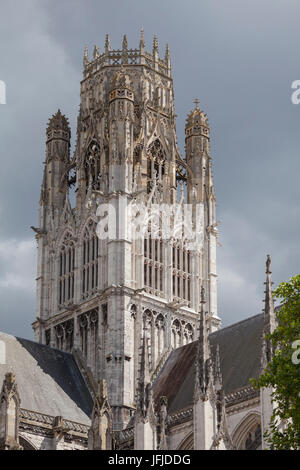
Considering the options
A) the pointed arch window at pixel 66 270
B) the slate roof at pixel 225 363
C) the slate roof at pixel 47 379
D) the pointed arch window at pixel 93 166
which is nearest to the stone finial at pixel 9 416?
the slate roof at pixel 47 379

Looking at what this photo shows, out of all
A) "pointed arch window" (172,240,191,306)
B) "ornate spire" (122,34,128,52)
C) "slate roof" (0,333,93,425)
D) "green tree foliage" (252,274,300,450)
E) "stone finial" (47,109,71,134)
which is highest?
"ornate spire" (122,34,128,52)

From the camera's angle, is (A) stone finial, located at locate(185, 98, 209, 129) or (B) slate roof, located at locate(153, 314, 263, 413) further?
(A) stone finial, located at locate(185, 98, 209, 129)

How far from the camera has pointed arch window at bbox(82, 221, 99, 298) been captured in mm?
55866

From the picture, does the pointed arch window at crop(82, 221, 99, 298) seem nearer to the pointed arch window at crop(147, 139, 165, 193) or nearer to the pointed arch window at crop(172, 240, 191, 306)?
the pointed arch window at crop(147, 139, 165, 193)

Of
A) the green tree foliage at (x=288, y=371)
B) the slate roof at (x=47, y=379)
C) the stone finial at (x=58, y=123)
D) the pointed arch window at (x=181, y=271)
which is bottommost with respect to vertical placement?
the green tree foliage at (x=288, y=371)

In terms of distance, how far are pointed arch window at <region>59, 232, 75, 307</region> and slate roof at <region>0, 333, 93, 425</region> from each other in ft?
11.2

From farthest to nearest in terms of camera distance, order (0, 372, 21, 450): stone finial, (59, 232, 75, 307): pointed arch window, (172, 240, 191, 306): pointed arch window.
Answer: (59, 232, 75, 307): pointed arch window, (172, 240, 191, 306): pointed arch window, (0, 372, 21, 450): stone finial

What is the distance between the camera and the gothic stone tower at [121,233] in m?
53.8

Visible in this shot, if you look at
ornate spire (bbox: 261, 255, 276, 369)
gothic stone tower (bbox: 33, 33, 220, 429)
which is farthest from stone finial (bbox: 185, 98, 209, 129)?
ornate spire (bbox: 261, 255, 276, 369)

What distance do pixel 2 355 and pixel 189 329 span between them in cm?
1015

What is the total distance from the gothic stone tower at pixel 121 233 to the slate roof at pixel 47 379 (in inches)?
42.2

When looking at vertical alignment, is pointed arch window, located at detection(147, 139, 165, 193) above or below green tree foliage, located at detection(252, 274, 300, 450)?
above

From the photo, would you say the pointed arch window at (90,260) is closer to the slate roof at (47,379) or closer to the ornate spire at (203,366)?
the slate roof at (47,379)

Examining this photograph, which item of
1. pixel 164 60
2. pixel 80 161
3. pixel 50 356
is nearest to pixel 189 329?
pixel 50 356
